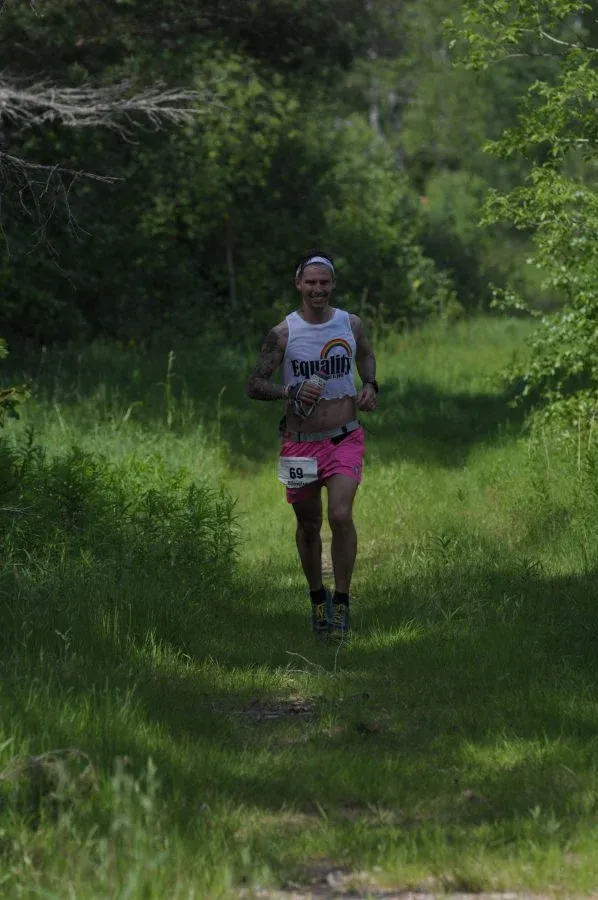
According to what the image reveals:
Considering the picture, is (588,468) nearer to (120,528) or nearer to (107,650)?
(120,528)

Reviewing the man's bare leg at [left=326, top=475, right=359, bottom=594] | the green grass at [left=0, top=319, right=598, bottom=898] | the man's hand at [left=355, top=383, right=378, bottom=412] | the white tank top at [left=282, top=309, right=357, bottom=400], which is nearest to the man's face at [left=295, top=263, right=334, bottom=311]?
the white tank top at [left=282, top=309, right=357, bottom=400]

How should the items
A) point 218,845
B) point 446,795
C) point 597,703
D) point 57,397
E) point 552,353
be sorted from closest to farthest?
point 218,845
point 446,795
point 597,703
point 552,353
point 57,397

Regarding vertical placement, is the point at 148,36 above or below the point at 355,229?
above

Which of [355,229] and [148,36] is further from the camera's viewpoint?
[355,229]

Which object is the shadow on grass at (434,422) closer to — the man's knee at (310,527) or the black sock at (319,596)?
the man's knee at (310,527)

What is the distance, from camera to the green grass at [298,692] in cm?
440

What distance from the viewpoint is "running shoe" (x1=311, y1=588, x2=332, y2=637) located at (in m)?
8.10

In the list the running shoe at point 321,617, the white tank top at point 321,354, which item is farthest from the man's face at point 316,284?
the running shoe at point 321,617

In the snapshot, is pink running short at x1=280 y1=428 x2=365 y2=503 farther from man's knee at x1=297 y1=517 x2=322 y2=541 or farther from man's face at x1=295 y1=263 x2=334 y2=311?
man's face at x1=295 y1=263 x2=334 y2=311

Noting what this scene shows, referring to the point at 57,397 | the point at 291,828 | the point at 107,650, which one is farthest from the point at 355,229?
the point at 291,828

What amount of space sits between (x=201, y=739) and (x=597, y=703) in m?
1.67

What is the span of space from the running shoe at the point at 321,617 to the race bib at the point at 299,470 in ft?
2.16

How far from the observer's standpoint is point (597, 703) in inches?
246

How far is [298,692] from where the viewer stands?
6.89 metres
